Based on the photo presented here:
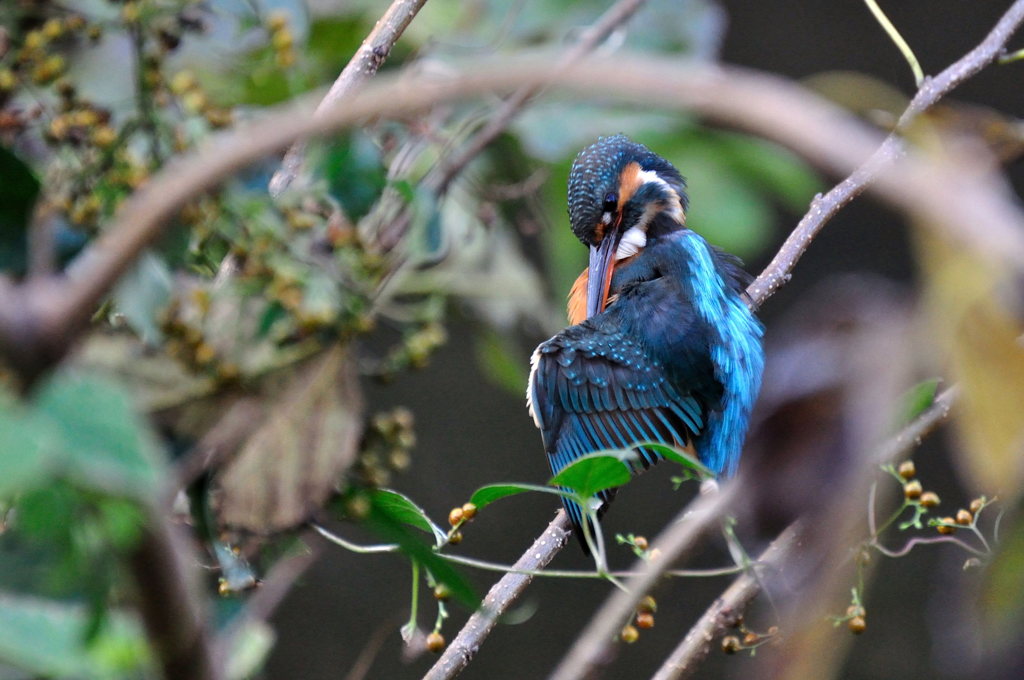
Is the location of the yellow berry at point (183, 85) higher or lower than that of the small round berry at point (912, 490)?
higher

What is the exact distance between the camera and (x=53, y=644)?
0.43 meters

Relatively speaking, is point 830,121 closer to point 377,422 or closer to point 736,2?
point 377,422

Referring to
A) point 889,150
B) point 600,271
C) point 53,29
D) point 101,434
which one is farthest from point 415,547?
point 600,271

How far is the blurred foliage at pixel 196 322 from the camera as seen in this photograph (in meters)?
0.41

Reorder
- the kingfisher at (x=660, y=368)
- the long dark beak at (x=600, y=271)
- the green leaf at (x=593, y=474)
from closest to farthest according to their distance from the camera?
the green leaf at (x=593, y=474), the kingfisher at (x=660, y=368), the long dark beak at (x=600, y=271)

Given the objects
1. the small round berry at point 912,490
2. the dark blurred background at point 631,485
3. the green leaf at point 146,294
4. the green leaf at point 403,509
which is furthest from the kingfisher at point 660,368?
the dark blurred background at point 631,485

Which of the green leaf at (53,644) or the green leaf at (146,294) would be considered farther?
the green leaf at (146,294)

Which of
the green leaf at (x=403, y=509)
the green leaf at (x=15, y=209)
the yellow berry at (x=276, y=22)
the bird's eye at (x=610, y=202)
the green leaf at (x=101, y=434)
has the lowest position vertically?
the bird's eye at (x=610, y=202)

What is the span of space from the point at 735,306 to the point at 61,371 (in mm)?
1279

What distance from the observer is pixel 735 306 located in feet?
4.88

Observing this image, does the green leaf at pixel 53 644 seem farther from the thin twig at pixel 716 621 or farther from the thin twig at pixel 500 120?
the thin twig at pixel 500 120

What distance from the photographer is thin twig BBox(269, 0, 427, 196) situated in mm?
1034

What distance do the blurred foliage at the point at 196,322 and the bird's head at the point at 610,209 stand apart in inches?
4.3

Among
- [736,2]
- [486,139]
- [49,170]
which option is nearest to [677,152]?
[486,139]
